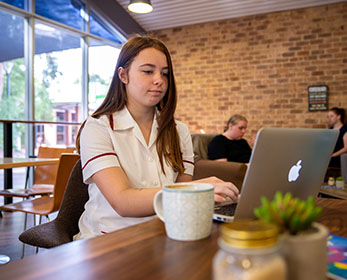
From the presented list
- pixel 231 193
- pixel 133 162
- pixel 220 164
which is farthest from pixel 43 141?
pixel 231 193

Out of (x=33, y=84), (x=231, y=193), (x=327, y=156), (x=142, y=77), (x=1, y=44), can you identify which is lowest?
(x=231, y=193)

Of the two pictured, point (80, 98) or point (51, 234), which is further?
point (80, 98)

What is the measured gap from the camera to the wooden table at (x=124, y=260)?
55cm

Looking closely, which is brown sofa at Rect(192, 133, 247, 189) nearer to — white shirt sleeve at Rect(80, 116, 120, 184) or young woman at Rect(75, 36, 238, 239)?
young woman at Rect(75, 36, 238, 239)

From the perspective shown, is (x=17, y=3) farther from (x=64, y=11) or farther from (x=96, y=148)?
(x=96, y=148)

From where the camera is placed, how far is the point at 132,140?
132 cm

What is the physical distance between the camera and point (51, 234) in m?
1.31

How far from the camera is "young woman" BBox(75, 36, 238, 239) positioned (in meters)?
1.14

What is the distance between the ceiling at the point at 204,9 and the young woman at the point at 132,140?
536 centimetres

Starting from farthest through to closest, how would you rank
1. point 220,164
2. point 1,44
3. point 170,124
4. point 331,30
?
point 331,30, point 1,44, point 220,164, point 170,124

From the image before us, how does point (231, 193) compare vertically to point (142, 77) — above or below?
below

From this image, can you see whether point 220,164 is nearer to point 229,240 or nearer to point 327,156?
point 327,156

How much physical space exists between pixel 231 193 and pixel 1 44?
505 cm

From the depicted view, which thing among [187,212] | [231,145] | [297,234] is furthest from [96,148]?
[231,145]
